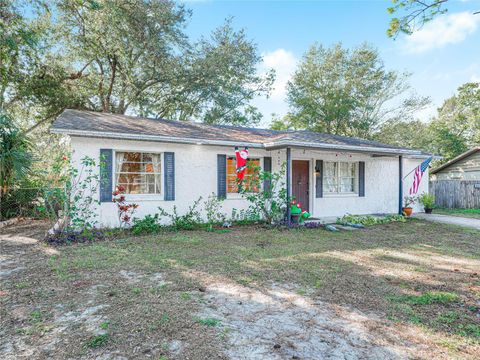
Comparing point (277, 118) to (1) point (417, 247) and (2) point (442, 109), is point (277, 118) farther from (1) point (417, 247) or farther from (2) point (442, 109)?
(1) point (417, 247)

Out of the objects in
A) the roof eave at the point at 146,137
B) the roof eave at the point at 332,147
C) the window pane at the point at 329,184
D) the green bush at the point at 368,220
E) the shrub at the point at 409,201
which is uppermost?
the roof eave at the point at 146,137

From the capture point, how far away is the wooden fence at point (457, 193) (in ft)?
47.6

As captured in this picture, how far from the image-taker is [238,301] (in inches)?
137

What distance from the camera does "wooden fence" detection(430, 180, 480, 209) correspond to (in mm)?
14508

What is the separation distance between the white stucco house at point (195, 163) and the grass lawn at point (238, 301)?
2.48 meters

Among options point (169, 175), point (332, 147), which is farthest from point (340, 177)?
point (169, 175)

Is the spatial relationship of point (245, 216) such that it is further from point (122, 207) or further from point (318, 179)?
point (122, 207)

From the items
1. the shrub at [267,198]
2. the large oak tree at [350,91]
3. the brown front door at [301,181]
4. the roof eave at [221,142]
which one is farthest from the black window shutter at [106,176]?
the large oak tree at [350,91]

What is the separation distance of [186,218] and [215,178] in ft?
5.12

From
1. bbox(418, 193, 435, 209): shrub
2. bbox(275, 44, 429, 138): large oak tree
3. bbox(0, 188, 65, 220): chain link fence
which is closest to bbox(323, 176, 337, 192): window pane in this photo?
bbox(418, 193, 435, 209): shrub

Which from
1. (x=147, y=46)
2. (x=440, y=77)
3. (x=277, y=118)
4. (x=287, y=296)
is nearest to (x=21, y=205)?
(x=147, y=46)

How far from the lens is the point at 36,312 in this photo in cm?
316

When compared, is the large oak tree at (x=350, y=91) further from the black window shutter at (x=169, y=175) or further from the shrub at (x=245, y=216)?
the black window shutter at (x=169, y=175)

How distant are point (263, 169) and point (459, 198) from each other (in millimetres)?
11742
